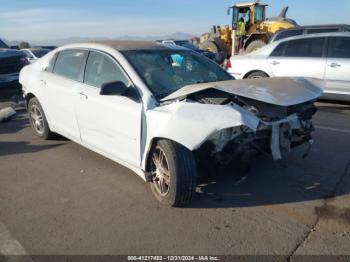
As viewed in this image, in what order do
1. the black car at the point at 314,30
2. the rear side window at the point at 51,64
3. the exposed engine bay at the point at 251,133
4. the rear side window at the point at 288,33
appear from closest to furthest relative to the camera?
the exposed engine bay at the point at 251,133, the rear side window at the point at 51,64, the black car at the point at 314,30, the rear side window at the point at 288,33

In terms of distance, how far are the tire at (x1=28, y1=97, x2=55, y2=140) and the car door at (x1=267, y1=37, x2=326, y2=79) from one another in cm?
524

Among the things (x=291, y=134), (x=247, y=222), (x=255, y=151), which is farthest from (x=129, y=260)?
(x=291, y=134)

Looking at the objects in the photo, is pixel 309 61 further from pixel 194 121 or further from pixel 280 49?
pixel 194 121

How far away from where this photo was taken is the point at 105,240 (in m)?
3.26

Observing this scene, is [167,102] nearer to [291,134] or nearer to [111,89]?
[111,89]

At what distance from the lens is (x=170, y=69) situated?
4445 mm

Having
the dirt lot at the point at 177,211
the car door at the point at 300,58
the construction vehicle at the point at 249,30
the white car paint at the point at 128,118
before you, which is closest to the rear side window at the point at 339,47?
the car door at the point at 300,58

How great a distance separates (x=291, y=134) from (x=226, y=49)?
17564 millimetres

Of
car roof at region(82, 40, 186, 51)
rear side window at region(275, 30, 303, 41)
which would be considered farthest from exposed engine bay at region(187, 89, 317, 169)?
rear side window at region(275, 30, 303, 41)

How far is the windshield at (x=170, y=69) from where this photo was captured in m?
4.11

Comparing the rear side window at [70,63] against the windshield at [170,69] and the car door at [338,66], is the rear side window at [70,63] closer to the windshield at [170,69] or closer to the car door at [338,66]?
→ the windshield at [170,69]

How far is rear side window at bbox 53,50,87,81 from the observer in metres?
4.97

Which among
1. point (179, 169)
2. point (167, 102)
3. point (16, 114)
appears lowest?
point (16, 114)

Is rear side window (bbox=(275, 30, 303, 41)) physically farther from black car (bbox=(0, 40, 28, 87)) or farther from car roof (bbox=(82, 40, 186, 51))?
black car (bbox=(0, 40, 28, 87))
